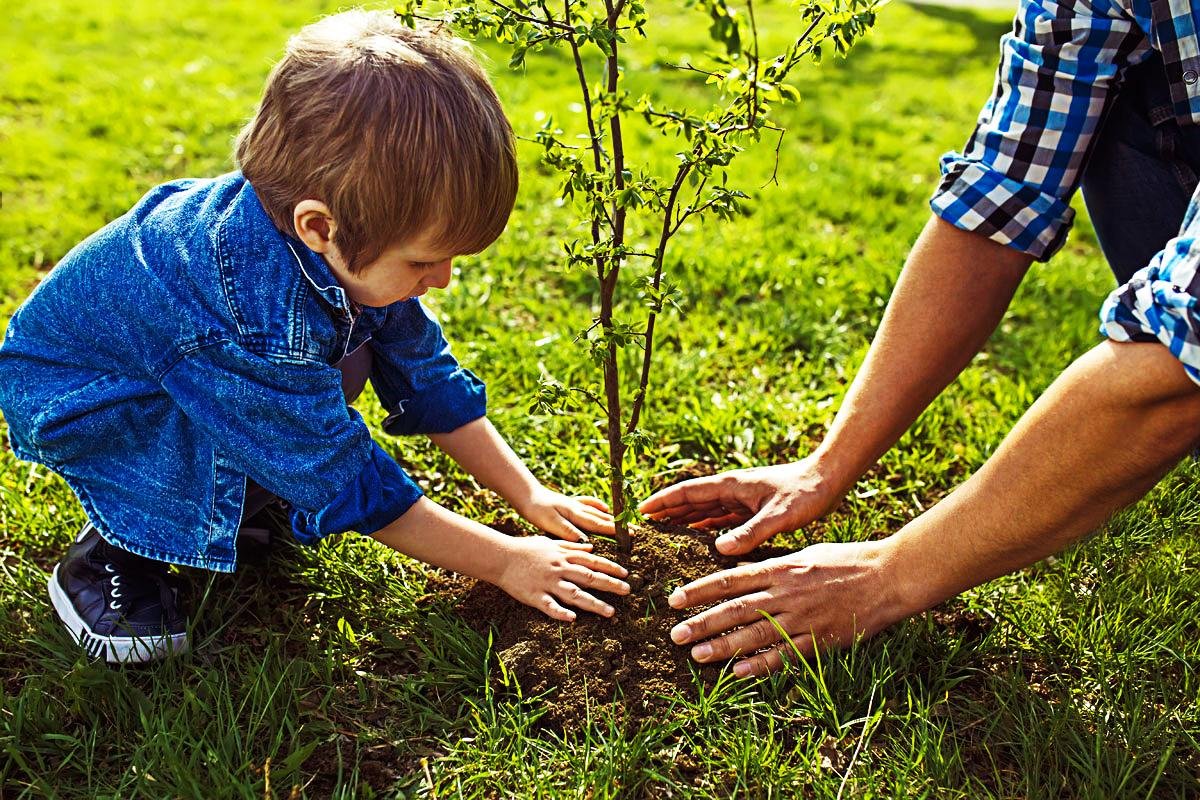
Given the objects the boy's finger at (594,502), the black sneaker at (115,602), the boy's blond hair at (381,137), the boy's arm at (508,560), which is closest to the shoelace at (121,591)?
the black sneaker at (115,602)

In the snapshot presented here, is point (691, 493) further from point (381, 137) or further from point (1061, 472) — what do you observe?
point (381, 137)

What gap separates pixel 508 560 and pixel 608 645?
0.29 metres

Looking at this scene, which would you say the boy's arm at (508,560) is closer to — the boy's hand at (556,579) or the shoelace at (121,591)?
the boy's hand at (556,579)

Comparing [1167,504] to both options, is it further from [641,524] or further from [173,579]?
[173,579]

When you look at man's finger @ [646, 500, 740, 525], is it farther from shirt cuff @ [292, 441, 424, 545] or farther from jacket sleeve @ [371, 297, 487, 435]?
shirt cuff @ [292, 441, 424, 545]

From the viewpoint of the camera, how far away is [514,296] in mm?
3949

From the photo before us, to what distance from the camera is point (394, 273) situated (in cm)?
215

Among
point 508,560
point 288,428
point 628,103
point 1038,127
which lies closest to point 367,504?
point 288,428

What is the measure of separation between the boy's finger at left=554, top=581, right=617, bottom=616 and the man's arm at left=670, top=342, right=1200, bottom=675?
0.15 m

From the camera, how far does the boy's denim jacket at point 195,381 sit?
211cm

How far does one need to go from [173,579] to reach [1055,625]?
6.88ft

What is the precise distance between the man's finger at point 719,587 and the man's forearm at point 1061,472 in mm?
295

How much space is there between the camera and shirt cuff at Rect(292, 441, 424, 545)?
2176mm

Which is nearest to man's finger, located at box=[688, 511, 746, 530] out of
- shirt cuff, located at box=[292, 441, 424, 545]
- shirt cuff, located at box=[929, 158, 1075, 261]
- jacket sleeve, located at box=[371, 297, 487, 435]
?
jacket sleeve, located at box=[371, 297, 487, 435]
